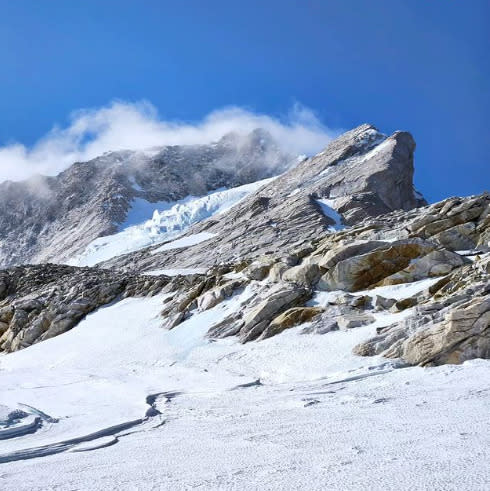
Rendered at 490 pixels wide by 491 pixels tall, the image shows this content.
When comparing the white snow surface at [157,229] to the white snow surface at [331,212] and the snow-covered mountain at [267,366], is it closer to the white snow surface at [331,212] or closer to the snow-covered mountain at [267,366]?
the white snow surface at [331,212]

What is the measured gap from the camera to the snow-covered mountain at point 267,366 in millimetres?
7223

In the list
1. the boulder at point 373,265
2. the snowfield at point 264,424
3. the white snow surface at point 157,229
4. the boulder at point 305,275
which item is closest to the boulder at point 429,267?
the boulder at point 373,265

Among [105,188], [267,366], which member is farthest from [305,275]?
[105,188]

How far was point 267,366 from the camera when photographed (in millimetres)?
19203

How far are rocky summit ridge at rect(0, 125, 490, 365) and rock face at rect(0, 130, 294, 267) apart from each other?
4585 centimetres

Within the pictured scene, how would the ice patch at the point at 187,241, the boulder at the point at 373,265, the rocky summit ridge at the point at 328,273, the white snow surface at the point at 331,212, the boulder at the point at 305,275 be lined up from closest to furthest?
the rocky summit ridge at the point at 328,273 → the boulder at the point at 373,265 → the boulder at the point at 305,275 → the white snow surface at the point at 331,212 → the ice patch at the point at 187,241

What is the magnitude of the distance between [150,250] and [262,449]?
230ft

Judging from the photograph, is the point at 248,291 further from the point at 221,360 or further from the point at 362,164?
the point at 362,164

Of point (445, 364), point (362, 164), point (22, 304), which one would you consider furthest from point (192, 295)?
point (362, 164)

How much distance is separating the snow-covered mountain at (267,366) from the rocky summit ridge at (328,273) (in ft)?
Result: 0.35

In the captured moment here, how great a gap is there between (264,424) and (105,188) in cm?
13027

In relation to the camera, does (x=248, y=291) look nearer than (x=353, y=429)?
No

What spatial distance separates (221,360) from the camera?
71.3 feet

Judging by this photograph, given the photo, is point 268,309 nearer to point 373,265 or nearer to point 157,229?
point 373,265
